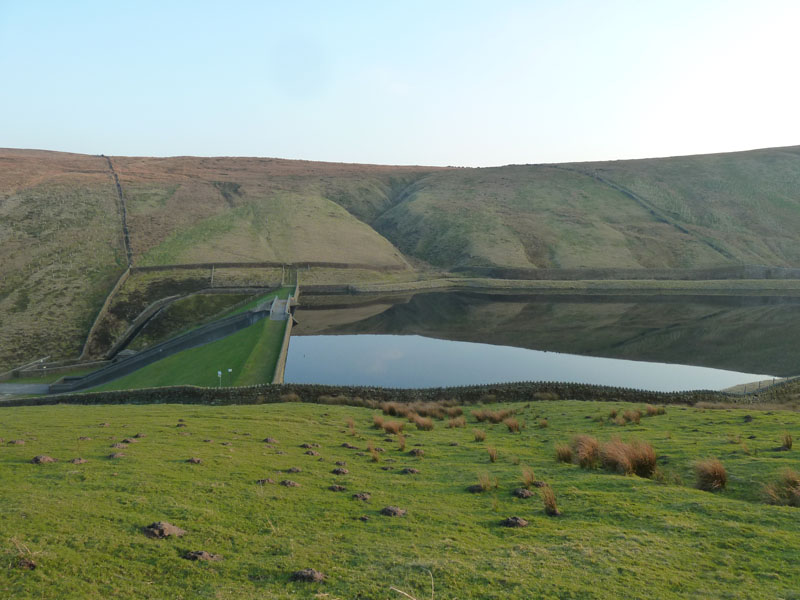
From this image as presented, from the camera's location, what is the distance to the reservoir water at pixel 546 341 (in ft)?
146

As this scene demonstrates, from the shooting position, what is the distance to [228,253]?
96.5 meters

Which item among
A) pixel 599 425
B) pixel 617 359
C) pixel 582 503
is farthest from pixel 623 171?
pixel 582 503

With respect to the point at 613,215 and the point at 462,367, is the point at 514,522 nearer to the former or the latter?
the point at 462,367

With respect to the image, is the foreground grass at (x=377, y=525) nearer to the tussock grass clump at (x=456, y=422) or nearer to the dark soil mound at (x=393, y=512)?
the dark soil mound at (x=393, y=512)

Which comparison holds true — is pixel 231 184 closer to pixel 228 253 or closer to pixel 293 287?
pixel 228 253

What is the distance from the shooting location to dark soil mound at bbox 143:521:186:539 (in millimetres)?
8367

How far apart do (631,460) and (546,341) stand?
46.8 meters

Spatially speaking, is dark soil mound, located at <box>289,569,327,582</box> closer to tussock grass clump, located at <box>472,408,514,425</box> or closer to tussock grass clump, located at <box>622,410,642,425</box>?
tussock grass clump, located at <box>472,408,514,425</box>

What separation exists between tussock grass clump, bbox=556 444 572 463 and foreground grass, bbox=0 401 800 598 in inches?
13.3

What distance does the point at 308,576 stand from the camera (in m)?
7.24

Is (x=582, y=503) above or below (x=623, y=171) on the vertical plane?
below

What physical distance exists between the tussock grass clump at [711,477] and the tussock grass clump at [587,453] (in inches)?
102

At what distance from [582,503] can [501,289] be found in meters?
90.1

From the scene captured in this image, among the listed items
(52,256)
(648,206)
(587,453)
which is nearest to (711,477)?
(587,453)
